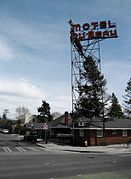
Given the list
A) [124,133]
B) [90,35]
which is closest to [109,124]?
[124,133]

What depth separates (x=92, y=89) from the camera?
157ft

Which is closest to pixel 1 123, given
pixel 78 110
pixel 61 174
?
pixel 78 110

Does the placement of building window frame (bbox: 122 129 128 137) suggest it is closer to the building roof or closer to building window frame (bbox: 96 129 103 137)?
the building roof

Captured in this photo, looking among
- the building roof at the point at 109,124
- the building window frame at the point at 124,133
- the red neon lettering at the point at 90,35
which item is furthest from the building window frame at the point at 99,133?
the red neon lettering at the point at 90,35

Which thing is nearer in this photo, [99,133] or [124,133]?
[99,133]

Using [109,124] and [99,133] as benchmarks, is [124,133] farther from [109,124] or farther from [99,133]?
[99,133]

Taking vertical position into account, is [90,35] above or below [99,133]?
above

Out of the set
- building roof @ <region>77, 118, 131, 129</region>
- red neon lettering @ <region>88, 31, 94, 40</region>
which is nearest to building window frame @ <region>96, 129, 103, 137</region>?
building roof @ <region>77, 118, 131, 129</region>

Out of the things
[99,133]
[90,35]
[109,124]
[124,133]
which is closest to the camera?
[99,133]

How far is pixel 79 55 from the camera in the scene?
45969 mm

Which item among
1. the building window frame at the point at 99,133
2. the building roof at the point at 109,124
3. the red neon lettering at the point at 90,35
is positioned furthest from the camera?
the red neon lettering at the point at 90,35

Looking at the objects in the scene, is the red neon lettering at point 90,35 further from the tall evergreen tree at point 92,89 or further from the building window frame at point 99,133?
the building window frame at point 99,133

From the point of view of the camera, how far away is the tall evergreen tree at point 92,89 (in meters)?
47.1

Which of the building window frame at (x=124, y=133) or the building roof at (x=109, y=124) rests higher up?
the building roof at (x=109, y=124)
